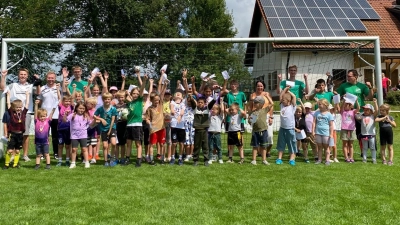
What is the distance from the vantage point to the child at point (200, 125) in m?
7.03

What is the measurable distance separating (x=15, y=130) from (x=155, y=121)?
100 inches

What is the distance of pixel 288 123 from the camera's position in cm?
725

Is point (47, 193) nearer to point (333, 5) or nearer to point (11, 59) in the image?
point (11, 59)

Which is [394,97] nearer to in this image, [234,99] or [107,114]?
[234,99]

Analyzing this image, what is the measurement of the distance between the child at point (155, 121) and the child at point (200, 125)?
0.65 metres

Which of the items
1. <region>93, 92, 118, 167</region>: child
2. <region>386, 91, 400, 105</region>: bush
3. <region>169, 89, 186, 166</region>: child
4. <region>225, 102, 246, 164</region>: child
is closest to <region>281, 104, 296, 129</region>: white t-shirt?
<region>225, 102, 246, 164</region>: child

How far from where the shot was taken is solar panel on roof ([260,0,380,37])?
1545cm

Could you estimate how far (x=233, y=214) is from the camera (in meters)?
4.10

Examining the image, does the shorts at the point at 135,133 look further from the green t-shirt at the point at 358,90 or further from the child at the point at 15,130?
the green t-shirt at the point at 358,90

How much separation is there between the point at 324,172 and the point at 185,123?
2754mm

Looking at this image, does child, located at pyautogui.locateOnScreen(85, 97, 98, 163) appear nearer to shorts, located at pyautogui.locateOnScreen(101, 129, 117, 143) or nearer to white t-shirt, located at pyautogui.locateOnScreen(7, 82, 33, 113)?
shorts, located at pyautogui.locateOnScreen(101, 129, 117, 143)

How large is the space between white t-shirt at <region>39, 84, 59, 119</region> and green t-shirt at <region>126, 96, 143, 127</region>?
1609 millimetres

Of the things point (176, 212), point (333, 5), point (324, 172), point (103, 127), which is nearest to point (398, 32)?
point (333, 5)

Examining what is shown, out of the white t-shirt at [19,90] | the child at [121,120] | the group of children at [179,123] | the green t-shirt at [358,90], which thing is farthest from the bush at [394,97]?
the white t-shirt at [19,90]
